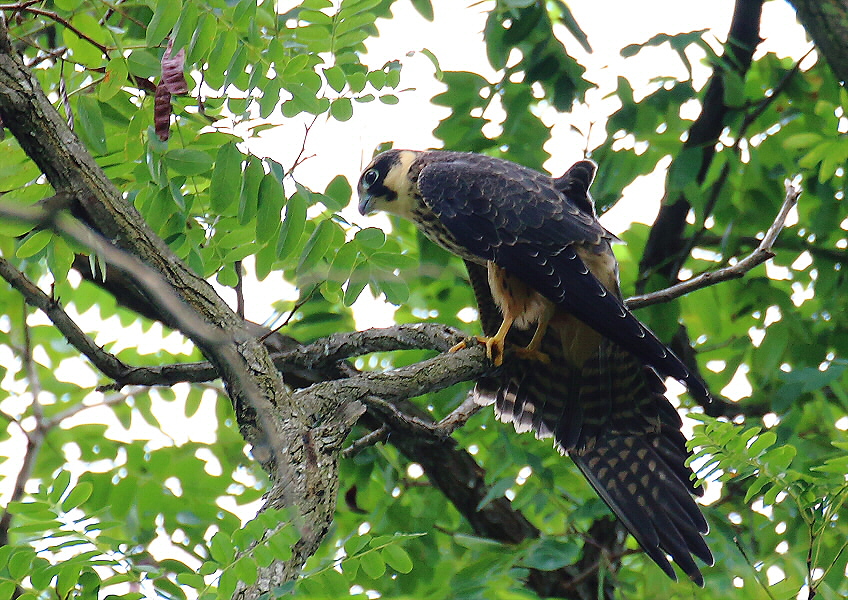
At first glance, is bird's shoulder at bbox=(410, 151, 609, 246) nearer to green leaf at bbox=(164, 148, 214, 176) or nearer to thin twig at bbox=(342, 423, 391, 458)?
thin twig at bbox=(342, 423, 391, 458)

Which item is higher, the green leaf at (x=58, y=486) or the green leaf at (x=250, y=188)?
the green leaf at (x=250, y=188)

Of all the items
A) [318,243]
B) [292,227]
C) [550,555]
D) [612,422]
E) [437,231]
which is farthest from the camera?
[437,231]

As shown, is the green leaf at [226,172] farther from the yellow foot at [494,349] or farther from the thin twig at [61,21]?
the yellow foot at [494,349]

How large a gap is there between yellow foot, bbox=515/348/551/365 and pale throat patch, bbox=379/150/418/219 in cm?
79

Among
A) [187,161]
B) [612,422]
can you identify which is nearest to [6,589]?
[187,161]

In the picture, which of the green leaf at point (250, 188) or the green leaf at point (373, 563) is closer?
the green leaf at point (373, 563)

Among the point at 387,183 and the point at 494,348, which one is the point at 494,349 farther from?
the point at 387,183

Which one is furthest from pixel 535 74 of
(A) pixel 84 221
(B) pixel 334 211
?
(A) pixel 84 221

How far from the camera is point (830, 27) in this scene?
3.63 meters

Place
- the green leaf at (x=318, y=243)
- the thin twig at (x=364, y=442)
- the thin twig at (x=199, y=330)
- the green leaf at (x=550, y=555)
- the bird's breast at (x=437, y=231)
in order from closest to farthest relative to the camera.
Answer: the thin twig at (x=199, y=330) < the green leaf at (x=318, y=243) < the thin twig at (x=364, y=442) < the green leaf at (x=550, y=555) < the bird's breast at (x=437, y=231)

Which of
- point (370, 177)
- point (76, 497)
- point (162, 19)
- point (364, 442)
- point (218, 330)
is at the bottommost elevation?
point (76, 497)

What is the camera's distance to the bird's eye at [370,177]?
3.75 m

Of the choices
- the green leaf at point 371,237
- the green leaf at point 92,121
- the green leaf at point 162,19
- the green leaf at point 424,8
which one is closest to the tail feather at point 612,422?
the green leaf at point 371,237

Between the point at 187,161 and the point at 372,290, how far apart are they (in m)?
0.70
